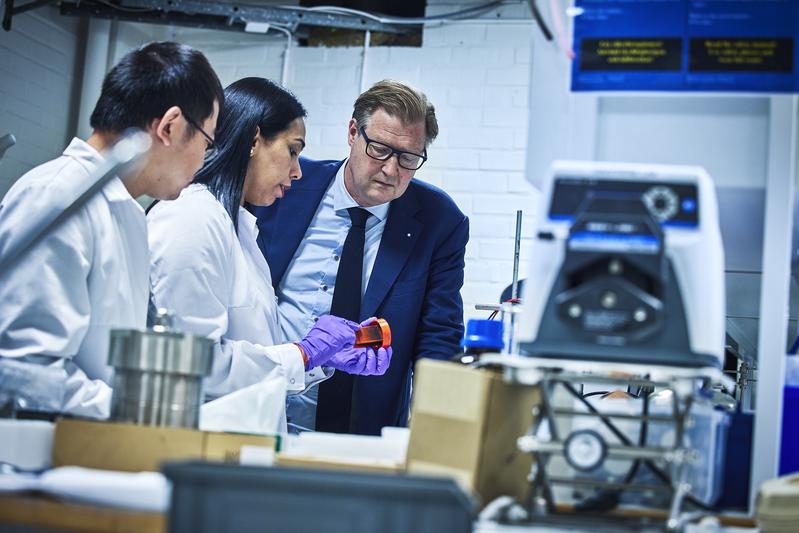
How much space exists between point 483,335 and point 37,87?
389 centimetres

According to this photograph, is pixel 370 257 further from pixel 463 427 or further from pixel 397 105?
pixel 463 427

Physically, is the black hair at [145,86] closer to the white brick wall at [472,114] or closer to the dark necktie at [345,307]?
the dark necktie at [345,307]

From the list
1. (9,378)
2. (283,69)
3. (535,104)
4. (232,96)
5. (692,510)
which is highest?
A: (283,69)

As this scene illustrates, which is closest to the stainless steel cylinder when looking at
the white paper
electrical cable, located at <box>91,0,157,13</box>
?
the white paper

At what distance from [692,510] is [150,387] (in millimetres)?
800

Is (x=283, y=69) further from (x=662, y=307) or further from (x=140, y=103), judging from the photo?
(x=662, y=307)

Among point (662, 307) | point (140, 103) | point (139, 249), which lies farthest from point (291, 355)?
point (662, 307)

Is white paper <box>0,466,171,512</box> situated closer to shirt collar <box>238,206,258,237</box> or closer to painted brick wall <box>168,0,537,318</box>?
shirt collar <box>238,206,258,237</box>

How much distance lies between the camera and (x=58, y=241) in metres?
1.74

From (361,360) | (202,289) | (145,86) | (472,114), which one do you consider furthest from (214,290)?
(472,114)

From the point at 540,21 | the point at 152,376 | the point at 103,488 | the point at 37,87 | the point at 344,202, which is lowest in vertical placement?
Result: the point at 103,488

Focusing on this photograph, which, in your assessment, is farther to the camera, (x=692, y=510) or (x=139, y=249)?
(x=139, y=249)

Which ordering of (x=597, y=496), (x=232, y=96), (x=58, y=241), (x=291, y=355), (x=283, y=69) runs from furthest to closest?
(x=283, y=69) → (x=232, y=96) → (x=291, y=355) → (x=58, y=241) → (x=597, y=496)

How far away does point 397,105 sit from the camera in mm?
3084
